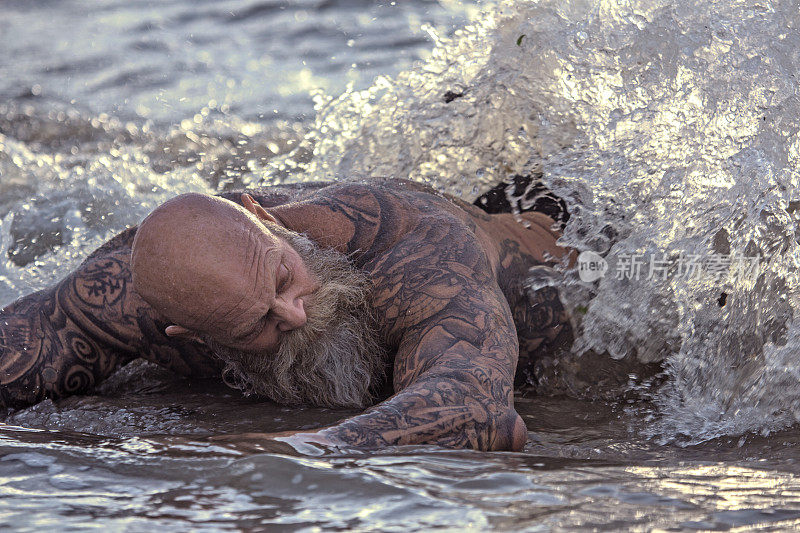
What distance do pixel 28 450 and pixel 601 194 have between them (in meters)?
2.45

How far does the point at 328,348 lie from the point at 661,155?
1675 mm

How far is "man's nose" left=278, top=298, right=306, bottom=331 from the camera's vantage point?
264 cm

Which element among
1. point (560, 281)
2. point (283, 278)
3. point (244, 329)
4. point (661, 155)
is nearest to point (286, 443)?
point (244, 329)

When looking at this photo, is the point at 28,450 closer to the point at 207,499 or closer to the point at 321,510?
the point at 207,499

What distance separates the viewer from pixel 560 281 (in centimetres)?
350

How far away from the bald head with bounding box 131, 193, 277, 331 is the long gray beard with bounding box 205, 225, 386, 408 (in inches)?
11.8

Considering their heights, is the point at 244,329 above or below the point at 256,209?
below

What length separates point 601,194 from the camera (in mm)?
3652

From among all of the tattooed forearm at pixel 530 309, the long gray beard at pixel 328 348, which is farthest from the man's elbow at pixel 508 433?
the tattooed forearm at pixel 530 309

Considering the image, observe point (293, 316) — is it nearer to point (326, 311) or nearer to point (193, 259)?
point (326, 311)

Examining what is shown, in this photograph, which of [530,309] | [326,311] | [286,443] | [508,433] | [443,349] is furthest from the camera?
[530,309]

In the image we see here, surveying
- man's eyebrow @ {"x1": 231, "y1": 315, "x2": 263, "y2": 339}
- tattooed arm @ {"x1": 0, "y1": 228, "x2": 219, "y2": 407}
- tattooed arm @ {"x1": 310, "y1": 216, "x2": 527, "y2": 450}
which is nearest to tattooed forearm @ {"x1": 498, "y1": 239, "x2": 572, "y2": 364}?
tattooed arm @ {"x1": 310, "y1": 216, "x2": 527, "y2": 450}

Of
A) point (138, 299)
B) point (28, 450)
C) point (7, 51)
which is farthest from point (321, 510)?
point (7, 51)

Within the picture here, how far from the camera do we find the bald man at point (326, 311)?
240cm
